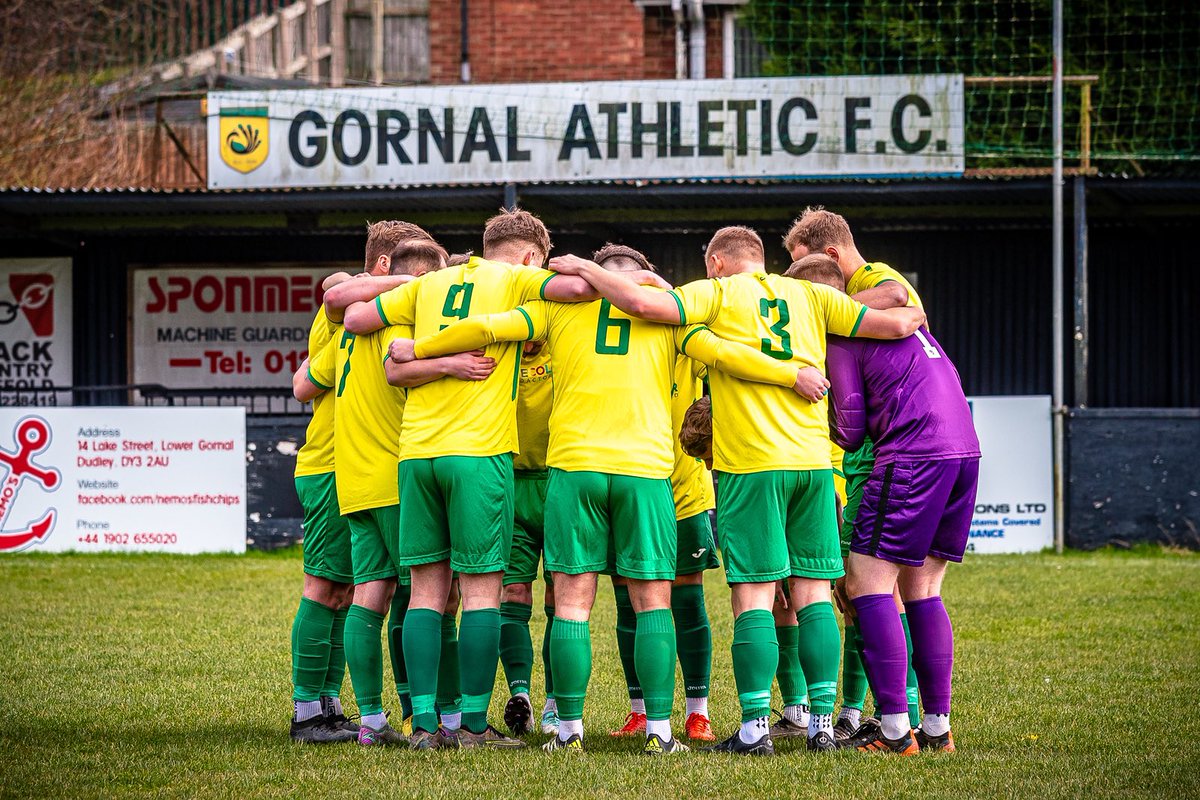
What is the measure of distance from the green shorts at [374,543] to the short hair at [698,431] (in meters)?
1.25

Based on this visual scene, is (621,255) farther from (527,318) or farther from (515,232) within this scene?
(527,318)

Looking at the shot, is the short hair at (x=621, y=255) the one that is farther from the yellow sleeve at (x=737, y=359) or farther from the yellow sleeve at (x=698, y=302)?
the yellow sleeve at (x=737, y=359)

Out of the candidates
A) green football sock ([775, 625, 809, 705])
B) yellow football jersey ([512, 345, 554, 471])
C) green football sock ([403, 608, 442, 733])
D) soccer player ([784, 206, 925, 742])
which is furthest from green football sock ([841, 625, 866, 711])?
green football sock ([403, 608, 442, 733])

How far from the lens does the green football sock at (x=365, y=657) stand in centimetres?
574

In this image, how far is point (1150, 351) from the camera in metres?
17.6

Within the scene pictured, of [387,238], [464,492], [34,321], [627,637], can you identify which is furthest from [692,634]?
[34,321]

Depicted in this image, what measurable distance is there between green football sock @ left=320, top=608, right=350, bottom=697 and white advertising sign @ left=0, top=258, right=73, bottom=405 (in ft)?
44.1

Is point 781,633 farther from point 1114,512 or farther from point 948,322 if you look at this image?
point 948,322

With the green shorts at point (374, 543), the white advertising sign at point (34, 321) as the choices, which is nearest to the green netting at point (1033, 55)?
the white advertising sign at point (34, 321)

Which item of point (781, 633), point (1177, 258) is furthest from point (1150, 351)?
point (781, 633)

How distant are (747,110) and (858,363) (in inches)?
367

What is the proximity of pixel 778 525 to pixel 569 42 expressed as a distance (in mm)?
16579

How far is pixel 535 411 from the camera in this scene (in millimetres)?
6320

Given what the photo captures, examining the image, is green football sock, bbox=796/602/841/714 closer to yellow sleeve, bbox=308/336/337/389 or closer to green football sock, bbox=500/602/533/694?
green football sock, bbox=500/602/533/694
